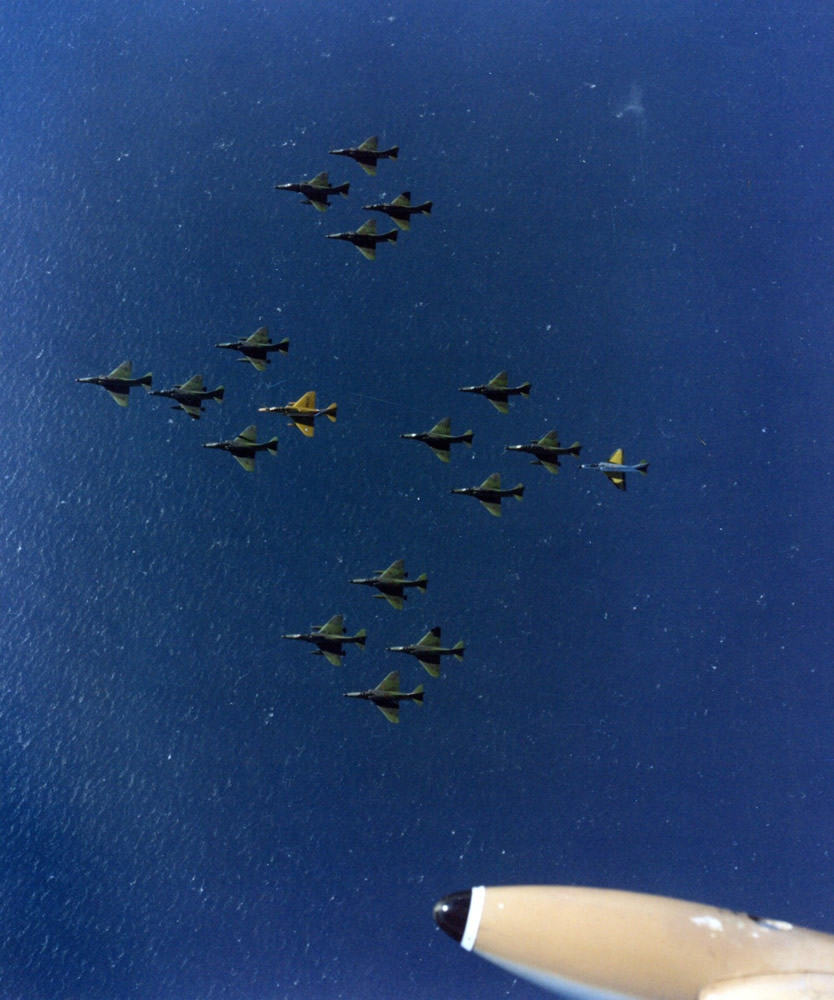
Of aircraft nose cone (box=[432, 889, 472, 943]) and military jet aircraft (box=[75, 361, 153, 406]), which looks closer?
aircraft nose cone (box=[432, 889, 472, 943])

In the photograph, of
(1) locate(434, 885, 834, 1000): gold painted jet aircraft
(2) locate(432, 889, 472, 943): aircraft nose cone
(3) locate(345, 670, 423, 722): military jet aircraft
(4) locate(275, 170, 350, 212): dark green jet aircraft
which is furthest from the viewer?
(4) locate(275, 170, 350, 212): dark green jet aircraft

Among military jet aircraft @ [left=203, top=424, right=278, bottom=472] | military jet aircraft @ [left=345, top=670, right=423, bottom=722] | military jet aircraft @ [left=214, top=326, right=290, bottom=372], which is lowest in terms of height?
military jet aircraft @ [left=345, top=670, right=423, bottom=722]

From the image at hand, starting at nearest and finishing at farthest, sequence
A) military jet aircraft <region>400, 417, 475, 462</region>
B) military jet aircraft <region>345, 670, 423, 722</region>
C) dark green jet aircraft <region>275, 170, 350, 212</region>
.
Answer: military jet aircraft <region>345, 670, 423, 722</region>, military jet aircraft <region>400, 417, 475, 462</region>, dark green jet aircraft <region>275, 170, 350, 212</region>

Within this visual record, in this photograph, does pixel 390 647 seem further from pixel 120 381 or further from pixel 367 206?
pixel 367 206

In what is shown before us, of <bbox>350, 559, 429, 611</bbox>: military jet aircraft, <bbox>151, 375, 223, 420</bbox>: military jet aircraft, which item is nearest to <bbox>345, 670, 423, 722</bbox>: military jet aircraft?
<bbox>350, 559, 429, 611</bbox>: military jet aircraft

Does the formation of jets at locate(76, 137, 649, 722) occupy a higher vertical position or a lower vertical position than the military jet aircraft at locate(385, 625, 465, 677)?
higher

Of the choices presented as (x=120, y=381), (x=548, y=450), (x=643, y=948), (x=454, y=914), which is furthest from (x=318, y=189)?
(x=643, y=948)

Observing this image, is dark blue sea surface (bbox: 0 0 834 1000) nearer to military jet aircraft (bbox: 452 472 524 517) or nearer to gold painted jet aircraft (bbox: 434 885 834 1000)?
military jet aircraft (bbox: 452 472 524 517)
